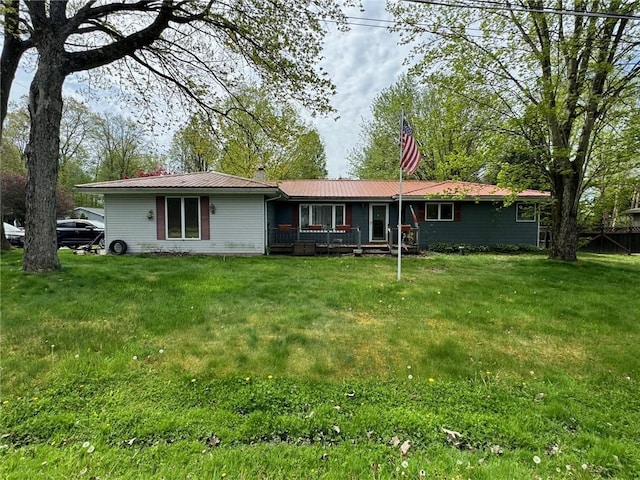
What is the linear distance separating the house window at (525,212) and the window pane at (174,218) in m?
14.7

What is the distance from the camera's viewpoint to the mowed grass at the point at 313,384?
2.32 meters

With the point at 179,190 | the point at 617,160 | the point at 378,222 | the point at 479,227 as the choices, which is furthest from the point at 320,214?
the point at 617,160

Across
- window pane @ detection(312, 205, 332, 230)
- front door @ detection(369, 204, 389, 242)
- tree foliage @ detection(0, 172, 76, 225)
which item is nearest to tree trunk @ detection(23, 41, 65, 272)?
window pane @ detection(312, 205, 332, 230)

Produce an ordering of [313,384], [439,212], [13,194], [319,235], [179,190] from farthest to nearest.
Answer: [13,194] → [439,212] → [319,235] → [179,190] → [313,384]

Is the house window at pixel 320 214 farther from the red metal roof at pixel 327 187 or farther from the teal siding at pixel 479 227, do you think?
the red metal roof at pixel 327 187

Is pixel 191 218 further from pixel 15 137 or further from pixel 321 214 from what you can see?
pixel 15 137

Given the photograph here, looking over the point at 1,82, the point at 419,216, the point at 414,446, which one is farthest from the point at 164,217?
the point at 414,446

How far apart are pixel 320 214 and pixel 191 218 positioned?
5.78 metres

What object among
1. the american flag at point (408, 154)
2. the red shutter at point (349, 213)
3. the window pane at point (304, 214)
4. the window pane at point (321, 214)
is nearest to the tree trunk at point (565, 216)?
the american flag at point (408, 154)

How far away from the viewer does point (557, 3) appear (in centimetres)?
976

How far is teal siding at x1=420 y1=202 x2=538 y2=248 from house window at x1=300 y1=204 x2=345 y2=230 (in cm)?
394

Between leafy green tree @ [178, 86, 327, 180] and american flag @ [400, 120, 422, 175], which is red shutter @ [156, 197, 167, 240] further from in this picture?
american flag @ [400, 120, 422, 175]

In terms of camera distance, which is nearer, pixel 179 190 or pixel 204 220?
pixel 179 190

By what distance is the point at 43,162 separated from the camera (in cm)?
739
